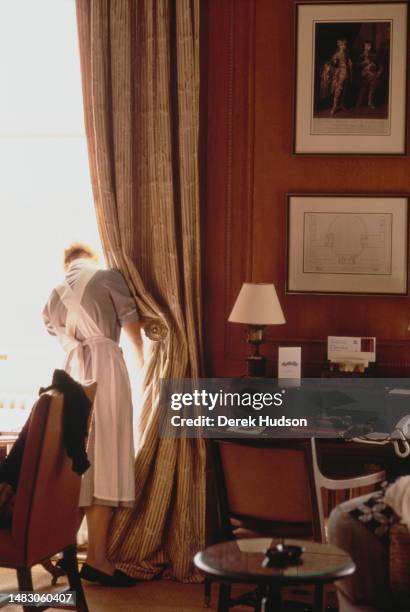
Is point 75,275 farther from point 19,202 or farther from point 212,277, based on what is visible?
point 19,202

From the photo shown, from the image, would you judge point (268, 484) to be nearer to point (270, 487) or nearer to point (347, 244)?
point (270, 487)

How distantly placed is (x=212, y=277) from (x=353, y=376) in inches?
34.8

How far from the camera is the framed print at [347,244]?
14.2ft

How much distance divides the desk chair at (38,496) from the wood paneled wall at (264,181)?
1330 mm

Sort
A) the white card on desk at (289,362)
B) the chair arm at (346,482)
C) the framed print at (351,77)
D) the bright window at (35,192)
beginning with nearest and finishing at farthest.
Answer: the chair arm at (346,482) → the white card on desk at (289,362) → the framed print at (351,77) → the bright window at (35,192)

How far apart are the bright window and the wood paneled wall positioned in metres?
0.88

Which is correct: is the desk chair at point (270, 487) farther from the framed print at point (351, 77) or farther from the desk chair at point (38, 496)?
the framed print at point (351, 77)

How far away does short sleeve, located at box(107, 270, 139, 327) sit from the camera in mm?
4168

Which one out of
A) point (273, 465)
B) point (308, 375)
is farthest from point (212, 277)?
point (273, 465)

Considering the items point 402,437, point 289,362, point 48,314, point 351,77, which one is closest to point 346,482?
point 402,437

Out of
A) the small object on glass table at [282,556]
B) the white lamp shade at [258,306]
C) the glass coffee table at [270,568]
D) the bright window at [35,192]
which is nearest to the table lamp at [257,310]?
the white lamp shade at [258,306]

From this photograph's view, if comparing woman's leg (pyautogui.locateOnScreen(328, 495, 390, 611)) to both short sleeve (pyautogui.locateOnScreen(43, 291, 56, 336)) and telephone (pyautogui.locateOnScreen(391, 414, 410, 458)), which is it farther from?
short sleeve (pyautogui.locateOnScreen(43, 291, 56, 336))

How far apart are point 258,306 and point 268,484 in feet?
3.36

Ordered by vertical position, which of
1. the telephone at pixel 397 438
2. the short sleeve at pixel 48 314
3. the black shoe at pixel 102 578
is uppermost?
the short sleeve at pixel 48 314
